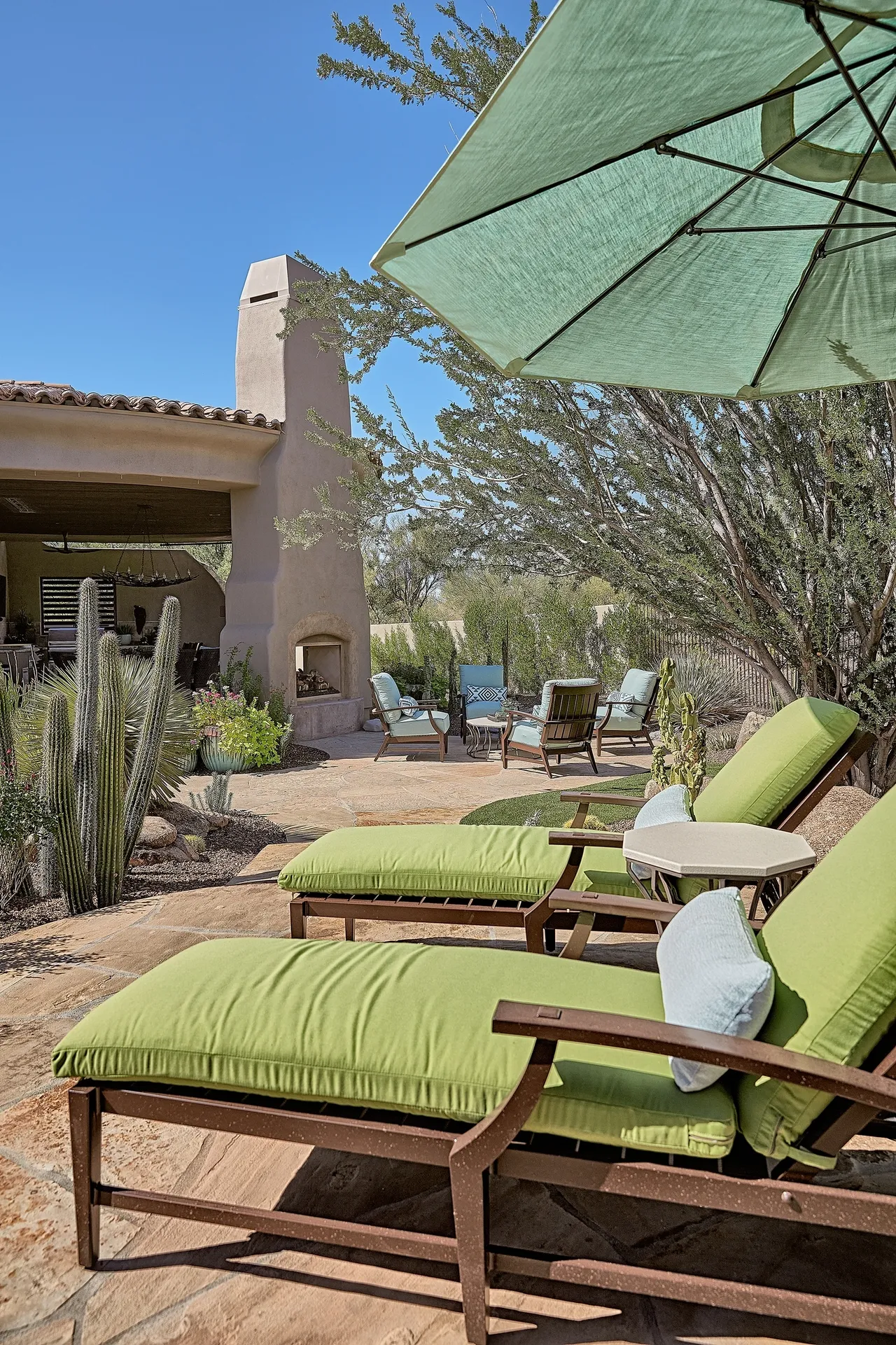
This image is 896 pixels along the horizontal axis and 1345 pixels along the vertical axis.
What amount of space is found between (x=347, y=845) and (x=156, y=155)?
15603 mm

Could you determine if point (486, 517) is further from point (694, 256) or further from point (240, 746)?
point (694, 256)

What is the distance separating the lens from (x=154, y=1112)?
2.05m

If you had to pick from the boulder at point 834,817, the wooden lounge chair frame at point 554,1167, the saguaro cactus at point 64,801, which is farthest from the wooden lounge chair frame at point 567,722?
the wooden lounge chair frame at point 554,1167

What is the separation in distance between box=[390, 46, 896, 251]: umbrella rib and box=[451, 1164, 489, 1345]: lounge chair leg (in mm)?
2479

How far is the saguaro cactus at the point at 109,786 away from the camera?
16.5 feet

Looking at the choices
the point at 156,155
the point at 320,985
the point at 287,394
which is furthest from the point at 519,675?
the point at 320,985

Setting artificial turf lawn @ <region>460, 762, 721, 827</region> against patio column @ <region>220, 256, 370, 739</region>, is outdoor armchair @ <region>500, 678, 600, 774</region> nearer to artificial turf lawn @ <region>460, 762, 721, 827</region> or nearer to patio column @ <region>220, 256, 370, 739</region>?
artificial turf lawn @ <region>460, 762, 721, 827</region>

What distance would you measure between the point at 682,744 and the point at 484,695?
7.62 metres

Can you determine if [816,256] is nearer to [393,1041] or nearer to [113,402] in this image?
[393,1041]

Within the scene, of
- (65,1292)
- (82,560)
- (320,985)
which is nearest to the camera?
(65,1292)

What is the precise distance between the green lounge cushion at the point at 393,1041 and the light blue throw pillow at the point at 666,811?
118cm

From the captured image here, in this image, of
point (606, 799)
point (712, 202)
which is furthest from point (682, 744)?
point (712, 202)

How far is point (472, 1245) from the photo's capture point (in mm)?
1776

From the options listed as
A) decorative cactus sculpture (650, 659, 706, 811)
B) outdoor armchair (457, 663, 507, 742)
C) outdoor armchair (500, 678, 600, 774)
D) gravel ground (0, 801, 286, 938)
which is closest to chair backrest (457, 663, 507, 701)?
outdoor armchair (457, 663, 507, 742)
